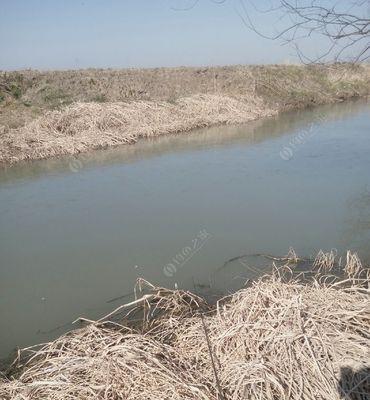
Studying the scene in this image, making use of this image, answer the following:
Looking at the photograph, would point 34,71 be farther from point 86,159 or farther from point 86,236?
point 86,236

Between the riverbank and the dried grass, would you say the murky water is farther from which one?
the riverbank

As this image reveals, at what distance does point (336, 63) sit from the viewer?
3.14 m

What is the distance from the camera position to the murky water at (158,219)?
4457 millimetres

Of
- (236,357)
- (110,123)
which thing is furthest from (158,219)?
(110,123)

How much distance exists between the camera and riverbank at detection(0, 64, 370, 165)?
11141 mm

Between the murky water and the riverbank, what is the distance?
45.9 inches

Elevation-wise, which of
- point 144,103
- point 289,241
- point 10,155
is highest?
point 144,103

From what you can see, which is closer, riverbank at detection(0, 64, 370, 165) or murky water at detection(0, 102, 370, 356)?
murky water at detection(0, 102, 370, 356)

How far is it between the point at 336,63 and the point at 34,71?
14.8 m

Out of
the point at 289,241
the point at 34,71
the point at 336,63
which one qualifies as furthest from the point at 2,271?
the point at 34,71

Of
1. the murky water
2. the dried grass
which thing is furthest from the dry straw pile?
the dried grass

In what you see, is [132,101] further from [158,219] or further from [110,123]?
[158,219]

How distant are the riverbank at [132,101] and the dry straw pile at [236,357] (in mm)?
8009

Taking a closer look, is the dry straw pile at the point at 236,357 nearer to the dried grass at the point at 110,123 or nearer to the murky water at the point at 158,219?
the murky water at the point at 158,219
